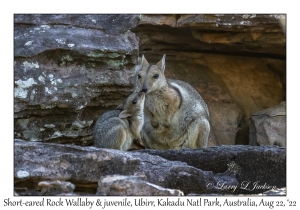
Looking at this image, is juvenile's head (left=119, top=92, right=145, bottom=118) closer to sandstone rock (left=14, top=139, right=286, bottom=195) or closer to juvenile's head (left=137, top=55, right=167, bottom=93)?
juvenile's head (left=137, top=55, right=167, bottom=93)

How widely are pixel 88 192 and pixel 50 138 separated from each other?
2.96 m

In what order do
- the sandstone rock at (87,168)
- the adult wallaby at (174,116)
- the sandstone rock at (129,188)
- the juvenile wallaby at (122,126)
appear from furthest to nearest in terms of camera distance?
the adult wallaby at (174,116), the juvenile wallaby at (122,126), the sandstone rock at (87,168), the sandstone rock at (129,188)

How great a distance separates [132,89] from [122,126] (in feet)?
4.27

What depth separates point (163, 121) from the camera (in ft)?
41.2

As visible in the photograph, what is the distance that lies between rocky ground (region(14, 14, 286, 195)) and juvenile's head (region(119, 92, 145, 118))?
1.77ft

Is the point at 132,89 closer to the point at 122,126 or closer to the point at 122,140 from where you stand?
the point at 122,126

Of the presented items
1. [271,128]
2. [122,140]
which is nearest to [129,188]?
[122,140]

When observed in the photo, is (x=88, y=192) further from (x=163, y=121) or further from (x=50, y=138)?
(x=163, y=121)

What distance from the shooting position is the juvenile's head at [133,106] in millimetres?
11016

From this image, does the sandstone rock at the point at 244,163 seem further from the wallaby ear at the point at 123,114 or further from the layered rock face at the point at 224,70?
the layered rock face at the point at 224,70

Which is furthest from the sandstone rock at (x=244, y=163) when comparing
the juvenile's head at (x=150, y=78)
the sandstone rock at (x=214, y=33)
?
the sandstone rock at (x=214, y=33)

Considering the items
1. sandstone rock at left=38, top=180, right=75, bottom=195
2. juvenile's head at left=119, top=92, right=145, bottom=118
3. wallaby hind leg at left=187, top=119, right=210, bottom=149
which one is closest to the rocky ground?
sandstone rock at left=38, top=180, right=75, bottom=195

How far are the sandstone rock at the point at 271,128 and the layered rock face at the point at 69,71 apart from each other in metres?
4.33

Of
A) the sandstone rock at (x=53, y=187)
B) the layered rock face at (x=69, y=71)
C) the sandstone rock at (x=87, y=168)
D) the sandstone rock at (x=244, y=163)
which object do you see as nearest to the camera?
the sandstone rock at (x=53, y=187)
